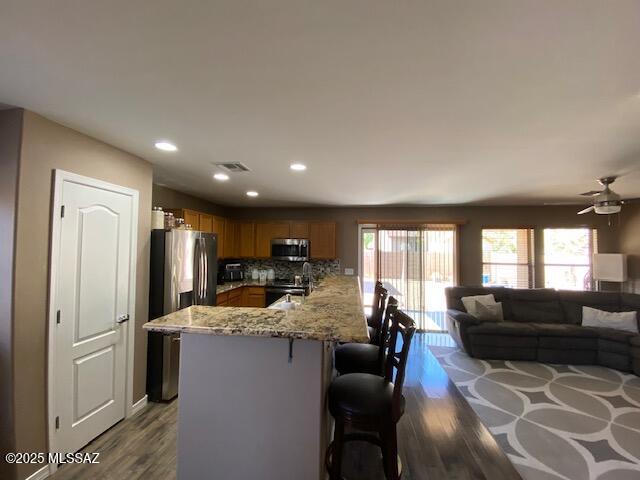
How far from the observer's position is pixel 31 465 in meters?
1.86

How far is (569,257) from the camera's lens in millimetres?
5266

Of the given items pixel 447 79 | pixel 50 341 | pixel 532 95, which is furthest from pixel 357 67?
pixel 50 341

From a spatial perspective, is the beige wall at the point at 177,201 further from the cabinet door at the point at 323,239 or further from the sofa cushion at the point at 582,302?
the sofa cushion at the point at 582,302

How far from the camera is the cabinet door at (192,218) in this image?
4098mm

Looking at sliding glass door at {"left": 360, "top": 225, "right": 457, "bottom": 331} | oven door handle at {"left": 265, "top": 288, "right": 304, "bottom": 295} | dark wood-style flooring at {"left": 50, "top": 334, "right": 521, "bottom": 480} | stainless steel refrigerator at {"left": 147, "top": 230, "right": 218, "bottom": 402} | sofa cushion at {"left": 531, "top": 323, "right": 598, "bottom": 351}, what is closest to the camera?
dark wood-style flooring at {"left": 50, "top": 334, "right": 521, "bottom": 480}

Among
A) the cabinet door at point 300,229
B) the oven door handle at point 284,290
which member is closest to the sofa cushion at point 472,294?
the oven door handle at point 284,290

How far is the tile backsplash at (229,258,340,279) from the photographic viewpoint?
5.77 meters

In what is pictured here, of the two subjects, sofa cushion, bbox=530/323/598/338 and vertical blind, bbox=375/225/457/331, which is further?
vertical blind, bbox=375/225/457/331

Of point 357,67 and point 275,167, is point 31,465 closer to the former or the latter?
point 275,167

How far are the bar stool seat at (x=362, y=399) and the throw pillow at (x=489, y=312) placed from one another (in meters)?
3.25

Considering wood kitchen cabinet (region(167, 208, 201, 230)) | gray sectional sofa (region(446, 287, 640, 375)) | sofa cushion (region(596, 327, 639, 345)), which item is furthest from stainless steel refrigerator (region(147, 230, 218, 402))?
sofa cushion (region(596, 327, 639, 345))

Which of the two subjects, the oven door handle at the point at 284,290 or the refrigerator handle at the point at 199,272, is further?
the oven door handle at the point at 284,290

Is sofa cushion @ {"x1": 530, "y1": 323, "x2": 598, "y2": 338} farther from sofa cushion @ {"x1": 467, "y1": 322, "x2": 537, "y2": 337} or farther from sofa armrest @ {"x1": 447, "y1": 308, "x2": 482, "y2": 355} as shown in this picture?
sofa armrest @ {"x1": 447, "y1": 308, "x2": 482, "y2": 355}

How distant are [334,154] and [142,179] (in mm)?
1918
